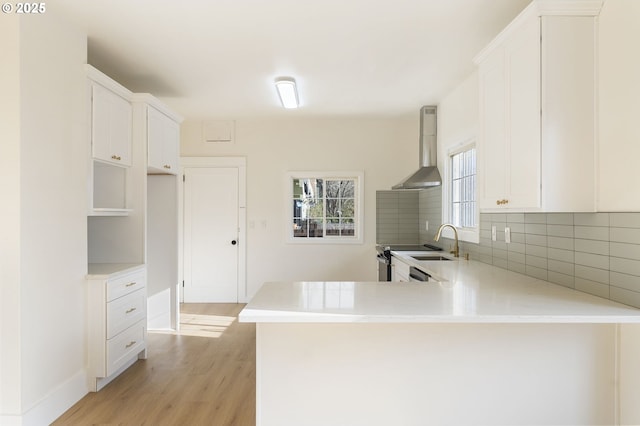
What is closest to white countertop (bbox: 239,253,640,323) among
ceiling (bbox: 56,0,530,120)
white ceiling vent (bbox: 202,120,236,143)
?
ceiling (bbox: 56,0,530,120)

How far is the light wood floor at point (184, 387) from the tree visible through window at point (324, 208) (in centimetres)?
182

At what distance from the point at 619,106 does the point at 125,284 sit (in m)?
3.30

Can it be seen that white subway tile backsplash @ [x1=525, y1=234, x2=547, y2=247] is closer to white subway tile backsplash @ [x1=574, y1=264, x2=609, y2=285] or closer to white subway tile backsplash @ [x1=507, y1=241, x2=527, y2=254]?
white subway tile backsplash @ [x1=507, y1=241, x2=527, y2=254]

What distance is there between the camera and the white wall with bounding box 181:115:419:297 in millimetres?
5324

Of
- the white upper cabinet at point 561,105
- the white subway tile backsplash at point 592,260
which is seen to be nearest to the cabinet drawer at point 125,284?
the white upper cabinet at point 561,105

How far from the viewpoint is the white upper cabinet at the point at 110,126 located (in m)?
2.76

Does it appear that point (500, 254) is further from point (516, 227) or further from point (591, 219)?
point (591, 219)

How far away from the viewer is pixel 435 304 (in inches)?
66.7

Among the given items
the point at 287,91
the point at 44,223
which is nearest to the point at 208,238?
the point at 287,91

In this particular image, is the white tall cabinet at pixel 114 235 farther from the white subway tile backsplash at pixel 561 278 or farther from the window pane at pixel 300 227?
the white subway tile backsplash at pixel 561 278

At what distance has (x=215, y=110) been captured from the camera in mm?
4789

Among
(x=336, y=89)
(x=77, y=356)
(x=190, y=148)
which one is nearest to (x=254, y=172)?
(x=190, y=148)

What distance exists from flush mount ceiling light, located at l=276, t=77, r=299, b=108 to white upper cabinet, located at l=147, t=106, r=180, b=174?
114cm

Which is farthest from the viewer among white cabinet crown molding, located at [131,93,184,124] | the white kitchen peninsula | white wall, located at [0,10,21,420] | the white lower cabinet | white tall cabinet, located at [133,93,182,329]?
white tall cabinet, located at [133,93,182,329]
